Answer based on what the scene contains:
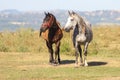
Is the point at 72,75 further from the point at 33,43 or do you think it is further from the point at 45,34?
the point at 33,43

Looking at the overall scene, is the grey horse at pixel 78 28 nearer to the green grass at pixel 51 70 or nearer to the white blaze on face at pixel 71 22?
the white blaze on face at pixel 71 22

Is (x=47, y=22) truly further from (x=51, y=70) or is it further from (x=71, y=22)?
(x=51, y=70)

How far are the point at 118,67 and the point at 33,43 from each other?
1961cm

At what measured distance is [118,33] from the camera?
4694 cm

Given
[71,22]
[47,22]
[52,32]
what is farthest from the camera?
[52,32]

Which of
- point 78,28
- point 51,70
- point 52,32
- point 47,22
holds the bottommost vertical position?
point 51,70

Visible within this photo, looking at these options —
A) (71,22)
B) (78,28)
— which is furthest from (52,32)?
(71,22)

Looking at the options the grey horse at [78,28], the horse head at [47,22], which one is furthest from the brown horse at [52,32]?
the grey horse at [78,28]

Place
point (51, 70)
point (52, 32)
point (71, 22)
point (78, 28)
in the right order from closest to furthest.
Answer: point (51, 70) < point (71, 22) < point (78, 28) < point (52, 32)

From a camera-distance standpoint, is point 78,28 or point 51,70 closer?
point 51,70

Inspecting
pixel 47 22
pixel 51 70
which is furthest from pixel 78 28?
pixel 51 70

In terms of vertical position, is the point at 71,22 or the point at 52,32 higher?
the point at 71,22

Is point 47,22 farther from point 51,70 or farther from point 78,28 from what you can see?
point 51,70

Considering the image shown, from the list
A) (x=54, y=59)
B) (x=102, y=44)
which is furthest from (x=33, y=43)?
(x=54, y=59)
